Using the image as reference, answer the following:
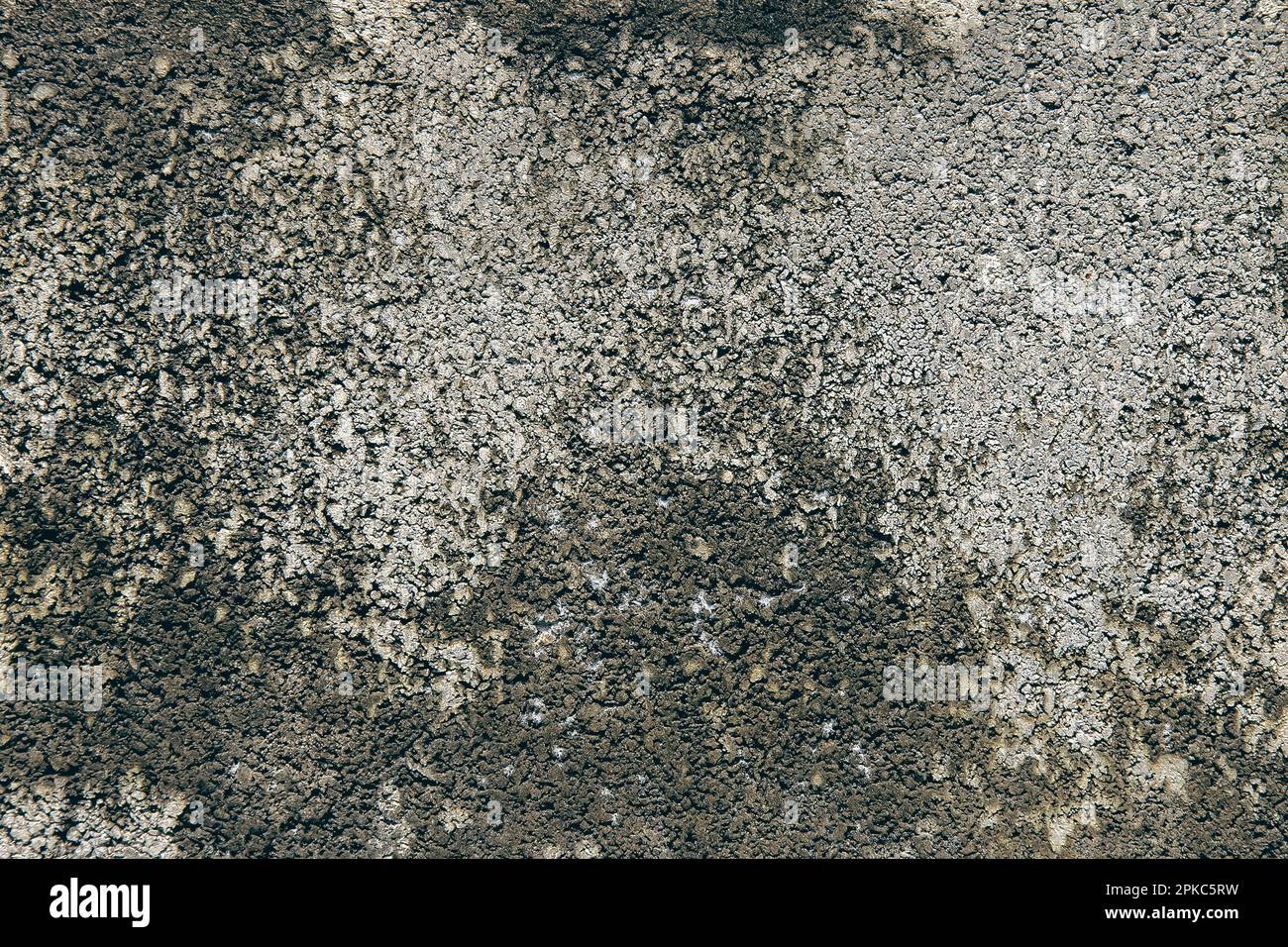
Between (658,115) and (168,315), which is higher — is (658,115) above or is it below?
above

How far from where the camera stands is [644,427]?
9.47 feet

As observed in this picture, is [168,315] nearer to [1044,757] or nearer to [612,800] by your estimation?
[612,800]

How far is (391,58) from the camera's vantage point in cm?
293

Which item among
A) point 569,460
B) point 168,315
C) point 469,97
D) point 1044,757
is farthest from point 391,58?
point 1044,757

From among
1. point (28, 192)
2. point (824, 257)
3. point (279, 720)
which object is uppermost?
point (28, 192)

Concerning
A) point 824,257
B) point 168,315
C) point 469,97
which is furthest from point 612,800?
point 469,97

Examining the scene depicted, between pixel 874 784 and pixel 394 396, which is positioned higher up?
pixel 394 396

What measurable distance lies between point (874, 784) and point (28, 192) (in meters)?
3.03

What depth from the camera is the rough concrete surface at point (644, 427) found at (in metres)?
2.84

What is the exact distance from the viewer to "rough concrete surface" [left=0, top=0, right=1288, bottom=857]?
2.84 meters
